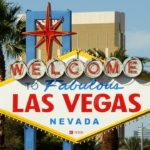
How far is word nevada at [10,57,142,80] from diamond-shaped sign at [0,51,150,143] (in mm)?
226

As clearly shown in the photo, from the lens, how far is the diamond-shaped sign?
21.6m

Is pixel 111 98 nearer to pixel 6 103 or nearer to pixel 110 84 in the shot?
pixel 110 84

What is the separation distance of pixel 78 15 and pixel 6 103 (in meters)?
115

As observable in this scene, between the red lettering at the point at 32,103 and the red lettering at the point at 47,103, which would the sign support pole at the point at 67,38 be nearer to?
the red lettering at the point at 47,103

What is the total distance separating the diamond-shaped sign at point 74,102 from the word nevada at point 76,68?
23cm

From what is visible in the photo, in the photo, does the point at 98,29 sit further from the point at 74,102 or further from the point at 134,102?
the point at 134,102

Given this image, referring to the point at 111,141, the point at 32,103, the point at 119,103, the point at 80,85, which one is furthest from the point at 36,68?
the point at 111,141

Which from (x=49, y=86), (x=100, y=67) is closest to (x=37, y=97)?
(x=49, y=86)

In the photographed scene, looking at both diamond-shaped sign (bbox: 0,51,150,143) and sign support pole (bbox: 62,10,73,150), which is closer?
diamond-shaped sign (bbox: 0,51,150,143)

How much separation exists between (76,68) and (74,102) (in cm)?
107

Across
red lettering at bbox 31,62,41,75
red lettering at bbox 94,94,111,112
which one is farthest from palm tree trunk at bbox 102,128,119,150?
red lettering at bbox 31,62,41,75

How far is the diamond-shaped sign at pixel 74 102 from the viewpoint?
70.7 ft

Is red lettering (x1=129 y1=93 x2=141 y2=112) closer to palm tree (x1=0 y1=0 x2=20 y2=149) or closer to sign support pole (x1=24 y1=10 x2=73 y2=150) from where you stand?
sign support pole (x1=24 y1=10 x2=73 y2=150)

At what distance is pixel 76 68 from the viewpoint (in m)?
21.8
